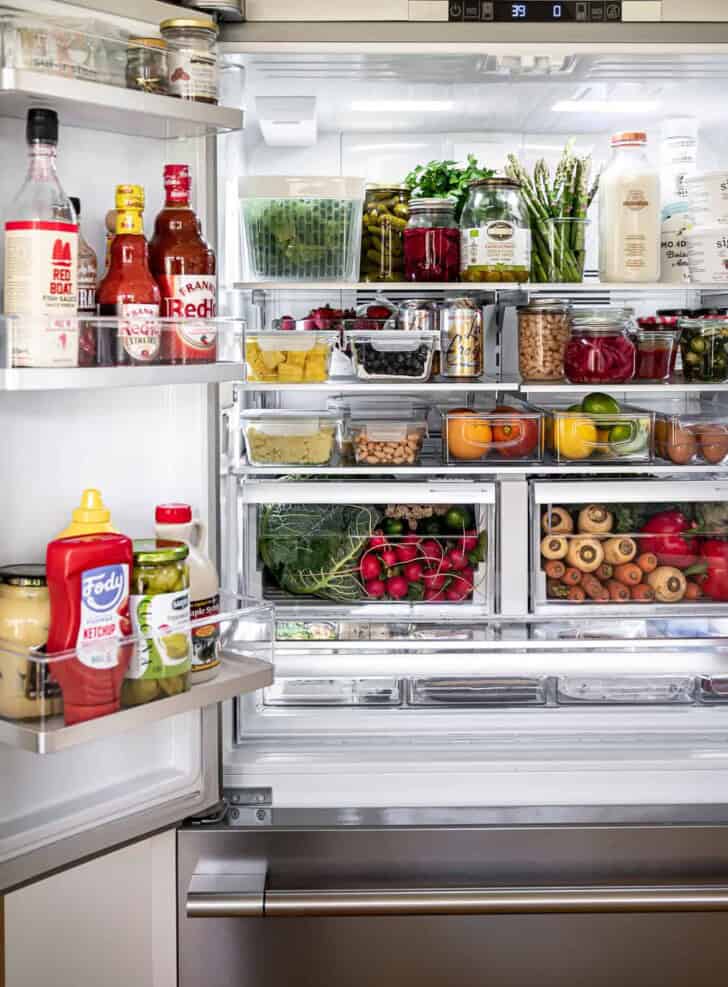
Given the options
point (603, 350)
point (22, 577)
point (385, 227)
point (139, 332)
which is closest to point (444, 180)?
point (385, 227)

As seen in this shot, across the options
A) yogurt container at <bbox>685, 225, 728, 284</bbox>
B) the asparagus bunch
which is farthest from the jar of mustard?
yogurt container at <bbox>685, 225, 728, 284</bbox>

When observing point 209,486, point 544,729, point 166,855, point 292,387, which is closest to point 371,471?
point 292,387

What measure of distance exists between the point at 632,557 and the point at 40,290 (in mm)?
1161

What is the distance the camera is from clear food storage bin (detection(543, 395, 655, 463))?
6.30 ft

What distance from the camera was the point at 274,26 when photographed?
5.11ft

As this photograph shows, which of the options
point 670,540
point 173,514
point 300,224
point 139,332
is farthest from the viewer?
→ point 670,540

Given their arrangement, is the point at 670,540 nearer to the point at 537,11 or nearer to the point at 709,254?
the point at 709,254

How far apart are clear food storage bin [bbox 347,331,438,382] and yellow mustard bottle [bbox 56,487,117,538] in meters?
0.66

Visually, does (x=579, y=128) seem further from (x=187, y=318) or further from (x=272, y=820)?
(x=272, y=820)

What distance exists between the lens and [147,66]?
1.32 meters

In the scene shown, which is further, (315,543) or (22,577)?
(315,543)

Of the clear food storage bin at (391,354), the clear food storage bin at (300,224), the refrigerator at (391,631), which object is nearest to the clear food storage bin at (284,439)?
the refrigerator at (391,631)

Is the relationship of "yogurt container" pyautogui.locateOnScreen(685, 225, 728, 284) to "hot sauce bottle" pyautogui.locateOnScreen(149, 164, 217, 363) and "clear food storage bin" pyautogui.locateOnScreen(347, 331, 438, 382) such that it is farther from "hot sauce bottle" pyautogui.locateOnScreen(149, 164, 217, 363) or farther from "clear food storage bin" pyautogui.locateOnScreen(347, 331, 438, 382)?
"hot sauce bottle" pyautogui.locateOnScreen(149, 164, 217, 363)

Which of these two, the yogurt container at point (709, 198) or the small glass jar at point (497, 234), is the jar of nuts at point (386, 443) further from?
the yogurt container at point (709, 198)
